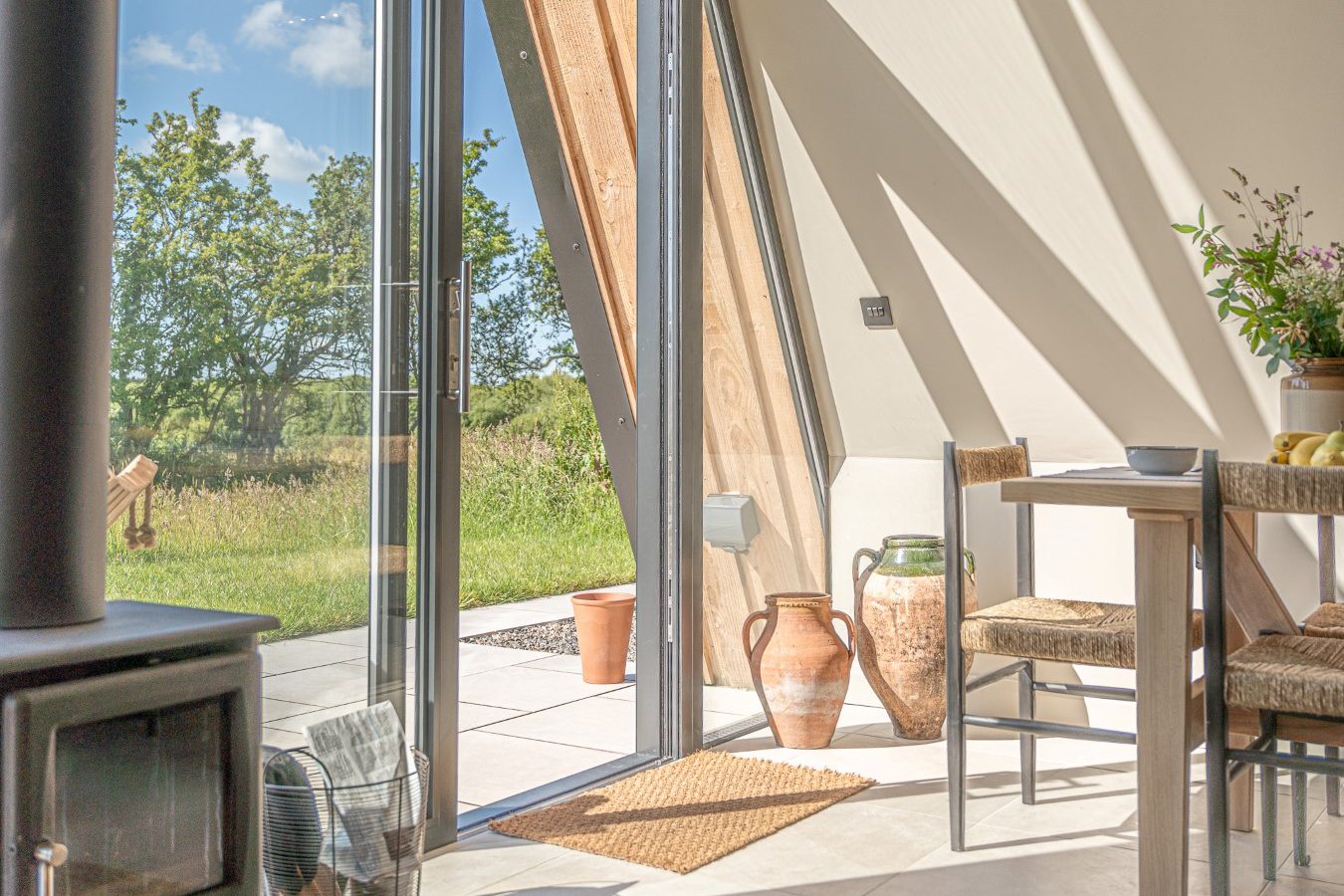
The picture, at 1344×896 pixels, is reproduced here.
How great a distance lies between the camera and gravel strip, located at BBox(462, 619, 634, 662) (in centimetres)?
502

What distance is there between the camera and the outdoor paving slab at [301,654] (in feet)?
6.91

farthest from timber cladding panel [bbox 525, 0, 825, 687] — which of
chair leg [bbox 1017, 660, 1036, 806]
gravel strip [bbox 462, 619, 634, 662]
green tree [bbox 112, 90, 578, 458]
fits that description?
gravel strip [bbox 462, 619, 634, 662]

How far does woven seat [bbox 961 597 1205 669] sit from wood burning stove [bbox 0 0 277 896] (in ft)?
5.03

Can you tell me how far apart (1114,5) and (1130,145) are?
0.35 meters

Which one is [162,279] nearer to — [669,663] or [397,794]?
[397,794]

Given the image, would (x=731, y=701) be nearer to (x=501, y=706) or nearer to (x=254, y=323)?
(x=501, y=706)

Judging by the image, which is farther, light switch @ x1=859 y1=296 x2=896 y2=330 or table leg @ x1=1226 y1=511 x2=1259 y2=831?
light switch @ x1=859 y1=296 x2=896 y2=330

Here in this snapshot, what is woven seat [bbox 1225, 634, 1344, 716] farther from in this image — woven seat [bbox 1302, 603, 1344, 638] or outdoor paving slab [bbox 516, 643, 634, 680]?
outdoor paving slab [bbox 516, 643, 634, 680]

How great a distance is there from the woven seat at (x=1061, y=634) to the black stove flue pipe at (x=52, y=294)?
173 cm

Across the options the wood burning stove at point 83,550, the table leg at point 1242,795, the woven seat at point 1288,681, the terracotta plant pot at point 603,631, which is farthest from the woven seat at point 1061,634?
the terracotta plant pot at point 603,631

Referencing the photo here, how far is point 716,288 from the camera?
3.54m

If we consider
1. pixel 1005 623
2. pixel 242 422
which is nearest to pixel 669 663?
pixel 1005 623

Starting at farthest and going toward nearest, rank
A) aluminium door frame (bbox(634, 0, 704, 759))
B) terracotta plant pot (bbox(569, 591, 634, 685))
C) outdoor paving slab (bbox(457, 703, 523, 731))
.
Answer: terracotta plant pot (bbox(569, 591, 634, 685)) < outdoor paving slab (bbox(457, 703, 523, 731)) < aluminium door frame (bbox(634, 0, 704, 759))

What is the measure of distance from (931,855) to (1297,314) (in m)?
1.40
